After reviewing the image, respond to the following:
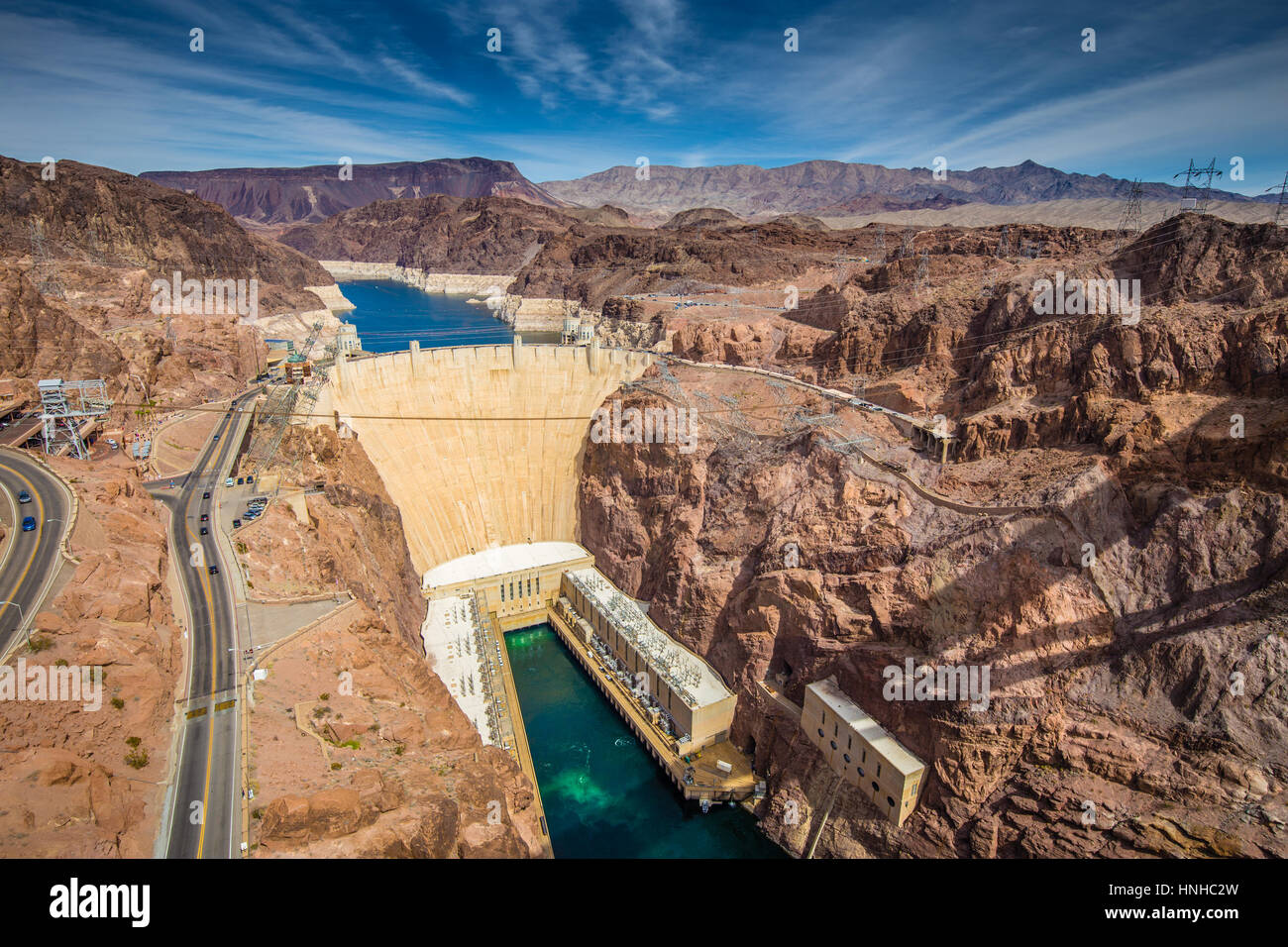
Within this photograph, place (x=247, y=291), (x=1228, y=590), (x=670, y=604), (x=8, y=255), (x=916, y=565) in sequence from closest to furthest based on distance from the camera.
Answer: (x=1228, y=590) < (x=916, y=565) < (x=670, y=604) < (x=8, y=255) < (x=247, y=291)

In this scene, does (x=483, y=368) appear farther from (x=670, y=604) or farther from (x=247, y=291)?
(x=247, y=291)

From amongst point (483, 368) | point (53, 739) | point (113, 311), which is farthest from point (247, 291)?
point (53, 739)

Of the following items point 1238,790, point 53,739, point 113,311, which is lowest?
point 1238,790

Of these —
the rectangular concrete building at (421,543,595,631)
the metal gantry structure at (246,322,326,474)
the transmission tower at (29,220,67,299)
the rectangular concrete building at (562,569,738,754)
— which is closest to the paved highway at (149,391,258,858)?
the metal gantry structure at (246,322,326,474)

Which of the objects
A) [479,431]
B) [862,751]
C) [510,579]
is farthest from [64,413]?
[862,751]

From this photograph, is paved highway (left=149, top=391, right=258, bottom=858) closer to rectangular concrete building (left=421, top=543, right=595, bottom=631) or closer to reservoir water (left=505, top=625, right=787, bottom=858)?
rectangular concrete building (left=421, top=543, right=595, bottom=631)

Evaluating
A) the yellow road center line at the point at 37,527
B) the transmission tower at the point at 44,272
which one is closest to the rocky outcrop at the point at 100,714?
the yellow road center line at the point at 37,527

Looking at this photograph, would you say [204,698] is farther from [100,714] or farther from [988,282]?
[988,282]

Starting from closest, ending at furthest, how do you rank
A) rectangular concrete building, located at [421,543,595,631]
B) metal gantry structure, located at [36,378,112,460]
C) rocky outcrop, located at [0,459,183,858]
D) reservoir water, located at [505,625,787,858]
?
rocky outcrop, located at [0,459,183,858] → reservoir water, located at [505,625,787,858] → metal gantry structure, located at [36,378,112,460] → rectangular concrete building, located at [421,543,595,631]
